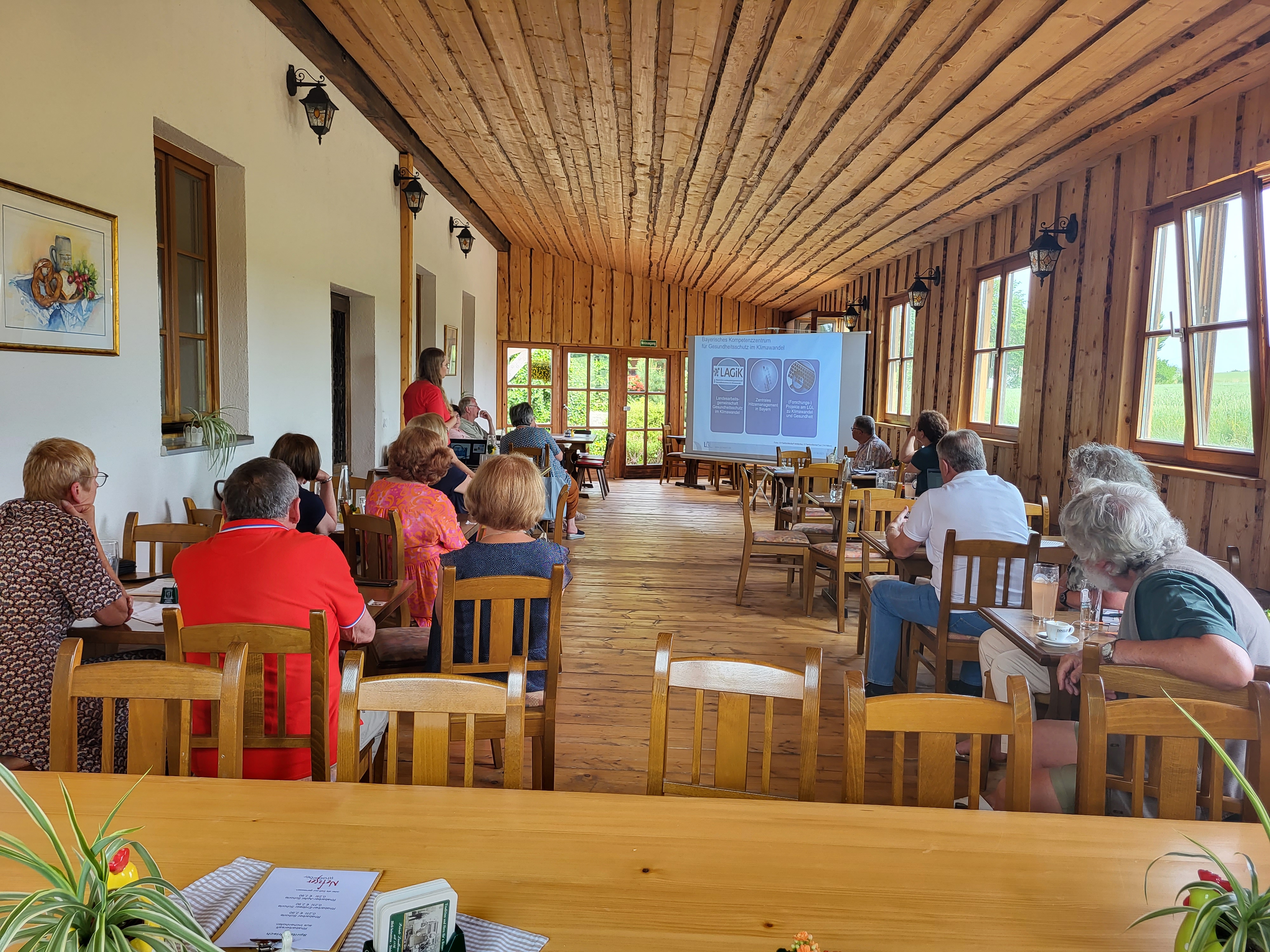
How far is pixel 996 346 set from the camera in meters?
7.27

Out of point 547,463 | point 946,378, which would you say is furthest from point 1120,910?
point 946,378

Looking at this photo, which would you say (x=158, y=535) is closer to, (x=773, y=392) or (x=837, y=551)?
(x=837, y=551)

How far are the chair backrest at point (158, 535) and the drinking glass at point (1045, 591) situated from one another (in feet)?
9.65

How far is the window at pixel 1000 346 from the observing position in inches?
266

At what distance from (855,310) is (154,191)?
8.80 m

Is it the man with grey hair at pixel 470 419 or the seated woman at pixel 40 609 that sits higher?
the man with grey hair at pixel 470 419

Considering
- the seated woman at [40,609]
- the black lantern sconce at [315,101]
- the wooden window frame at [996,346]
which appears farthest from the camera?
the wooden window frame at [996,346]

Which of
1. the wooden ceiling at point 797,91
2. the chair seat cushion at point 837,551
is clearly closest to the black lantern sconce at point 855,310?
the wooden ceiling at point 797,91

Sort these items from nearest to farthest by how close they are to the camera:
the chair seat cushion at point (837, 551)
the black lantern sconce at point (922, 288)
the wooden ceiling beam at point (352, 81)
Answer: the wooden ceiling beam at point (352, 81) → the chair seat cushion at point (837, 551) → the black lantern sconce at point (922, 288)

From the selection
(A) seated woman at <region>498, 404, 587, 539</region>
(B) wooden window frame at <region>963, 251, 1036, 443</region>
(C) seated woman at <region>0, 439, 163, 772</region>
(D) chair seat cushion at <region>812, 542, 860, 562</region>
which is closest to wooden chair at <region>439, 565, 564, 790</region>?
(C) seated woman at <region>0, 439, 163, 772</region>

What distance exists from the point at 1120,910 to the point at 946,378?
7.59m

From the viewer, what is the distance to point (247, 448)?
15.7 feet

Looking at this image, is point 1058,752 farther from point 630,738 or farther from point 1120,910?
point 630,738

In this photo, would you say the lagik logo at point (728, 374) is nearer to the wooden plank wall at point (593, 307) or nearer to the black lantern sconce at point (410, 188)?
the wooden plank wall at point (593, 307)
